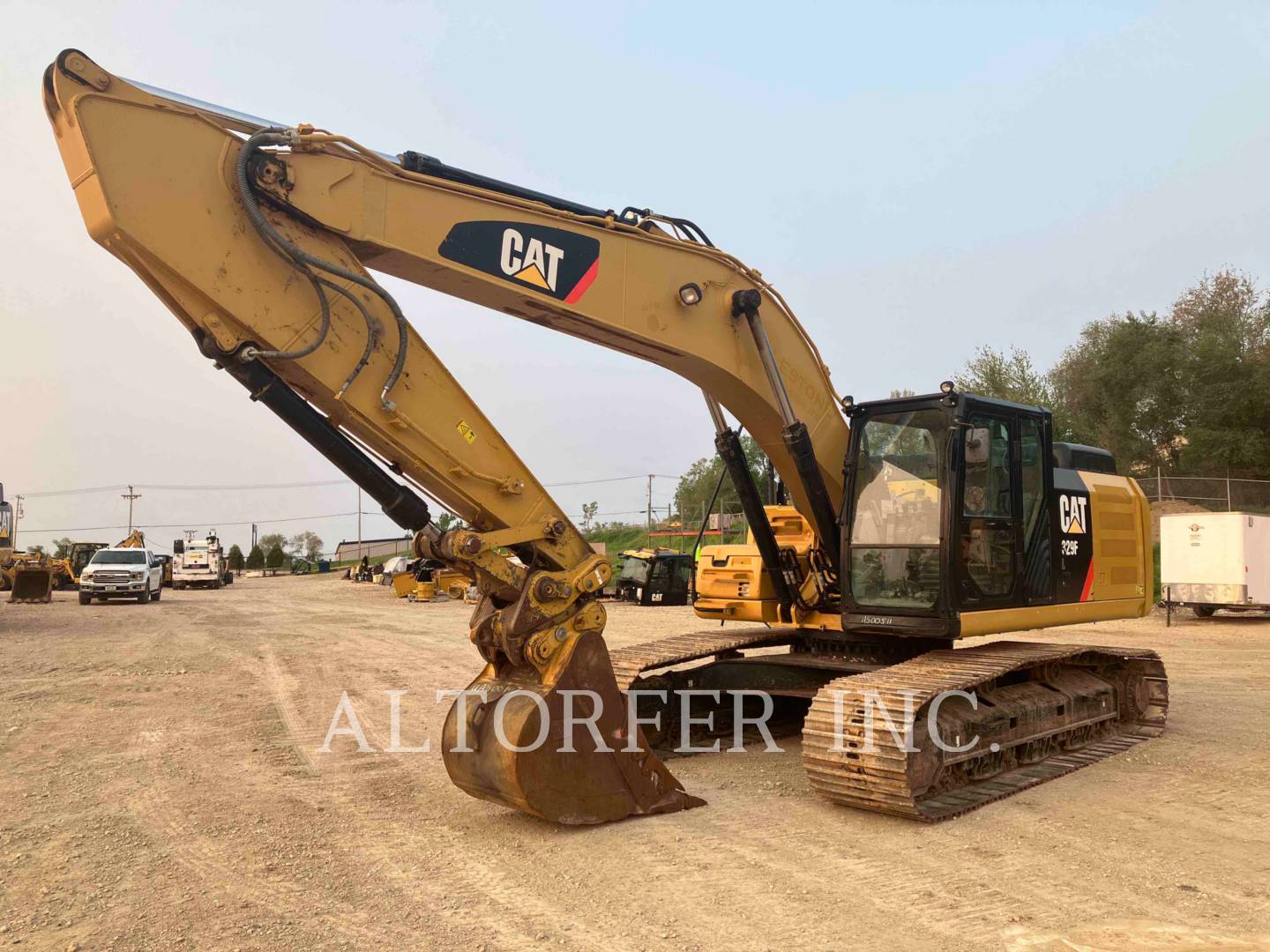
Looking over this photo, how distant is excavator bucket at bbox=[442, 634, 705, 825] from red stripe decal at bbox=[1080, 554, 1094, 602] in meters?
4.35

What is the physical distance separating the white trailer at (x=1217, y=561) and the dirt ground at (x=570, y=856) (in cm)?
1146

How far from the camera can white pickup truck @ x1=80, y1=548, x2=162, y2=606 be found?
29.2m

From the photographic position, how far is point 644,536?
5778cm

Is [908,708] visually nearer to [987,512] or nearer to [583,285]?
[987,512]

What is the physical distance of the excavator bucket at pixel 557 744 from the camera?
5453 millimetres

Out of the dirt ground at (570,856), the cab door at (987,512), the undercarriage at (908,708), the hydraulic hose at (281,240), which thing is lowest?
the dirt ground at (570,856)

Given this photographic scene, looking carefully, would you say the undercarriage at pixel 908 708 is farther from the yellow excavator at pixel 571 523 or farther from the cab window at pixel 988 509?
the cab window at pixel 988 509

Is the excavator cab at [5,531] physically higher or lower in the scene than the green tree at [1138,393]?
lower

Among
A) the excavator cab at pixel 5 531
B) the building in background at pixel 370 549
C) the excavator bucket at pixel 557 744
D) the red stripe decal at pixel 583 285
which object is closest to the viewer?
the excavator bucket at pixel 557 744

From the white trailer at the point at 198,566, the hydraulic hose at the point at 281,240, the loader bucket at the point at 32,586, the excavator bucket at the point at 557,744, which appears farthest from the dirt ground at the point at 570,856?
the white trailer at the point at 198,566

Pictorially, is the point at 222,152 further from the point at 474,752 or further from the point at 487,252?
the point at 474,752

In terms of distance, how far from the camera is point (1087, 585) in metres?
8.19

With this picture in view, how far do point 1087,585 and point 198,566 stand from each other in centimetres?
4293

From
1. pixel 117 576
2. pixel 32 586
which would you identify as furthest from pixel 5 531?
pixel 117 576
